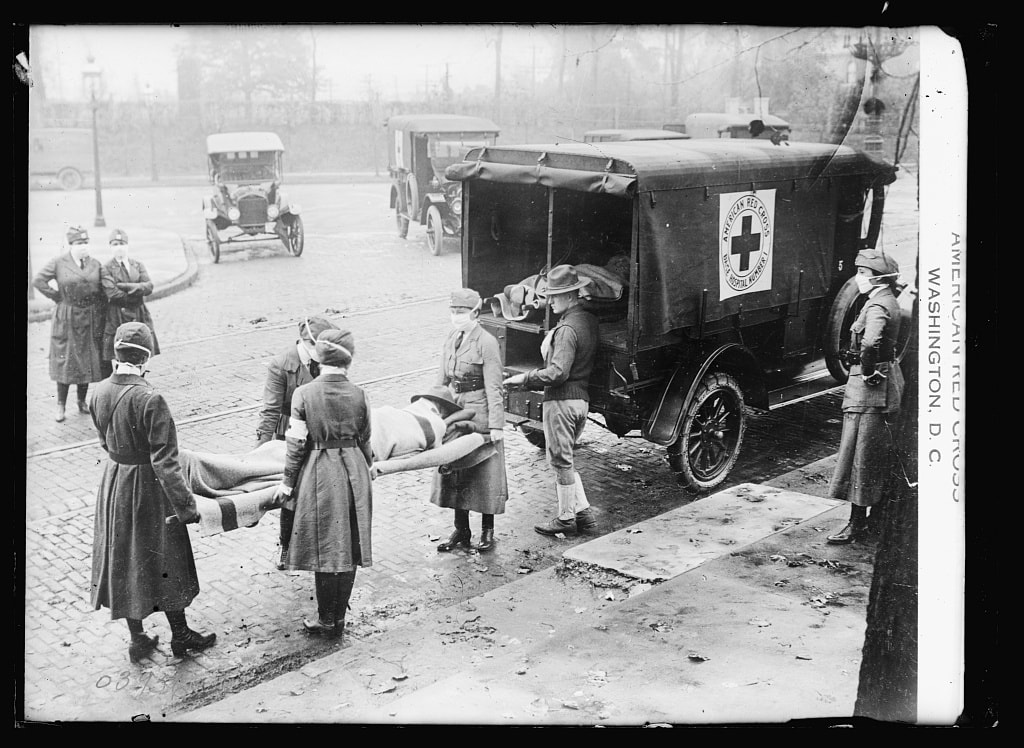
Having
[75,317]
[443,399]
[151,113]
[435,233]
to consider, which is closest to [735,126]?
[435,233]

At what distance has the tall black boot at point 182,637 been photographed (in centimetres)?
504

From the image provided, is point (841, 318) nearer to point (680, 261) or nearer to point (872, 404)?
point (872, 404)

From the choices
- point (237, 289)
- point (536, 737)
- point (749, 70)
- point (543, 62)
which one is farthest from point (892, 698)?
point (237, 289)

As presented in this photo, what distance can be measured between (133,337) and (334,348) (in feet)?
3.20

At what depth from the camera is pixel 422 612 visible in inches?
213

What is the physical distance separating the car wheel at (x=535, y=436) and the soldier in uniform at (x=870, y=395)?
1936 millimetres

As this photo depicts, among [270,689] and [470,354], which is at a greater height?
[470,354]

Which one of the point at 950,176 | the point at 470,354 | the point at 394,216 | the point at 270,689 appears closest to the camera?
the point at 270,689

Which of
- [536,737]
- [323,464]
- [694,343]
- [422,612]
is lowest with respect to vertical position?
[536,737]

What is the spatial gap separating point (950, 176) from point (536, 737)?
140 inches

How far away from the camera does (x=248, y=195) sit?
598 centimetres

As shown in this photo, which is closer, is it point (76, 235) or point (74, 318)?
point (76, 235)

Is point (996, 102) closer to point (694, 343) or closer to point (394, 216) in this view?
point (694, 343)

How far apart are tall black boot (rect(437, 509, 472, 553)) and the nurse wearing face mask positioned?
39.0 inches
